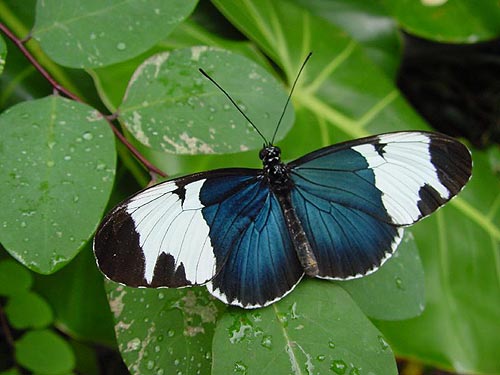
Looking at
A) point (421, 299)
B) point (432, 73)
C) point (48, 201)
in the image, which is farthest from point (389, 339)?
point (432, 73)

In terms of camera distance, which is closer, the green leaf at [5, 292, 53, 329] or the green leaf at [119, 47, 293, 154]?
the green leaf at [119, 47, 293, 154]

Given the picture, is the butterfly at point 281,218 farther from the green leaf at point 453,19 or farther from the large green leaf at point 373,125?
the green leaf at point 453,19

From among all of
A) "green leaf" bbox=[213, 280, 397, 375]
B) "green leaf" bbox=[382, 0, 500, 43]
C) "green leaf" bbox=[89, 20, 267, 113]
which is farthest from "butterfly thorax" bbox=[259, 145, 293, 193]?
"green leaf" bbox=[382, 0, 500, 43]

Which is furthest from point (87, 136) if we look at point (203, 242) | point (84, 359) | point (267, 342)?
point (84, 359)

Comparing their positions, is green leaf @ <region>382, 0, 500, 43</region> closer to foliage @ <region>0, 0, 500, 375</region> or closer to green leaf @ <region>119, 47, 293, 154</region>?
foliage @ <region>0, 0, 500, 375</region>

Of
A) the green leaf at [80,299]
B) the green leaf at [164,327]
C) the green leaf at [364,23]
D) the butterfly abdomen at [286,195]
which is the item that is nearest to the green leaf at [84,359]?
the green leaf at [80,299]

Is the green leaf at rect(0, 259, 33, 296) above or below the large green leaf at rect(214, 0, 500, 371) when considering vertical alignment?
above

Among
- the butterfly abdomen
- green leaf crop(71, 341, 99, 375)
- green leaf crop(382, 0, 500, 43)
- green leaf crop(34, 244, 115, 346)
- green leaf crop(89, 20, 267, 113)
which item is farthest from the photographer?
green leaf crop(382, 0, 500, 43)

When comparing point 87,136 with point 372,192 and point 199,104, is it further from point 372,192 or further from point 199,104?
point 372,192

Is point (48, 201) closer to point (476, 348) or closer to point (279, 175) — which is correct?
point (279, 175)
